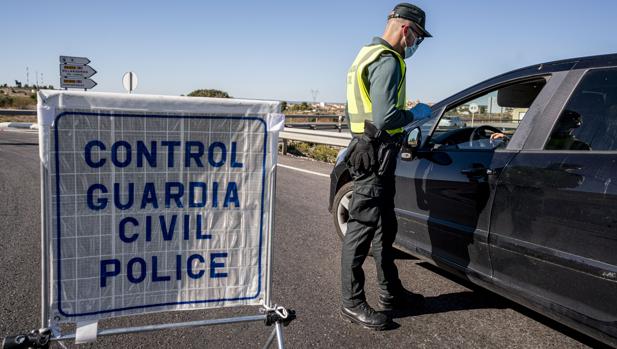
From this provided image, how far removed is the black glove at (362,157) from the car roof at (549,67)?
113 centimetres

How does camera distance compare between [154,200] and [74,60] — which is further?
[74,60]

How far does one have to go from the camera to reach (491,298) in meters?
3.66

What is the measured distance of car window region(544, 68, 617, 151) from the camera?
268 centimetres

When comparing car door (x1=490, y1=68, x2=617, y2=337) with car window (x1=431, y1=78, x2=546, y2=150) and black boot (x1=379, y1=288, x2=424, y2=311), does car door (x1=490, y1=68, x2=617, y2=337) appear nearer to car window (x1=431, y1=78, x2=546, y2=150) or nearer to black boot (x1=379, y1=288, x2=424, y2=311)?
car window (x1=431, y1=78, x2=546, y2=150)

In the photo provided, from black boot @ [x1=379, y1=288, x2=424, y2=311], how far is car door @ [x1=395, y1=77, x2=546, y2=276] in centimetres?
32

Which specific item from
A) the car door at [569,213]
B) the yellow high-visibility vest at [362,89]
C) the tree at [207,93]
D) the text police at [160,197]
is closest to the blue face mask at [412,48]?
the yellow high-visibility vest at [362,89]

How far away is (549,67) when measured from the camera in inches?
122

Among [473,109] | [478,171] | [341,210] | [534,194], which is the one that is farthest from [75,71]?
[534,194]

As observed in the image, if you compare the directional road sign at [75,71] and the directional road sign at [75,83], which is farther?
the directional road sign at [75,83]

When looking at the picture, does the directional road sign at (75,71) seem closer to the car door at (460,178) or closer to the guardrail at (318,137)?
the guardrail at (318,137)

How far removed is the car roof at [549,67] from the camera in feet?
9.05

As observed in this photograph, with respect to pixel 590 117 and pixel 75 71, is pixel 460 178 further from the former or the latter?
pixel 75 71

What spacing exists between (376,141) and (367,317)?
3.67 ft

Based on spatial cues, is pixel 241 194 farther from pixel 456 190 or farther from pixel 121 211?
pixel 456 190
